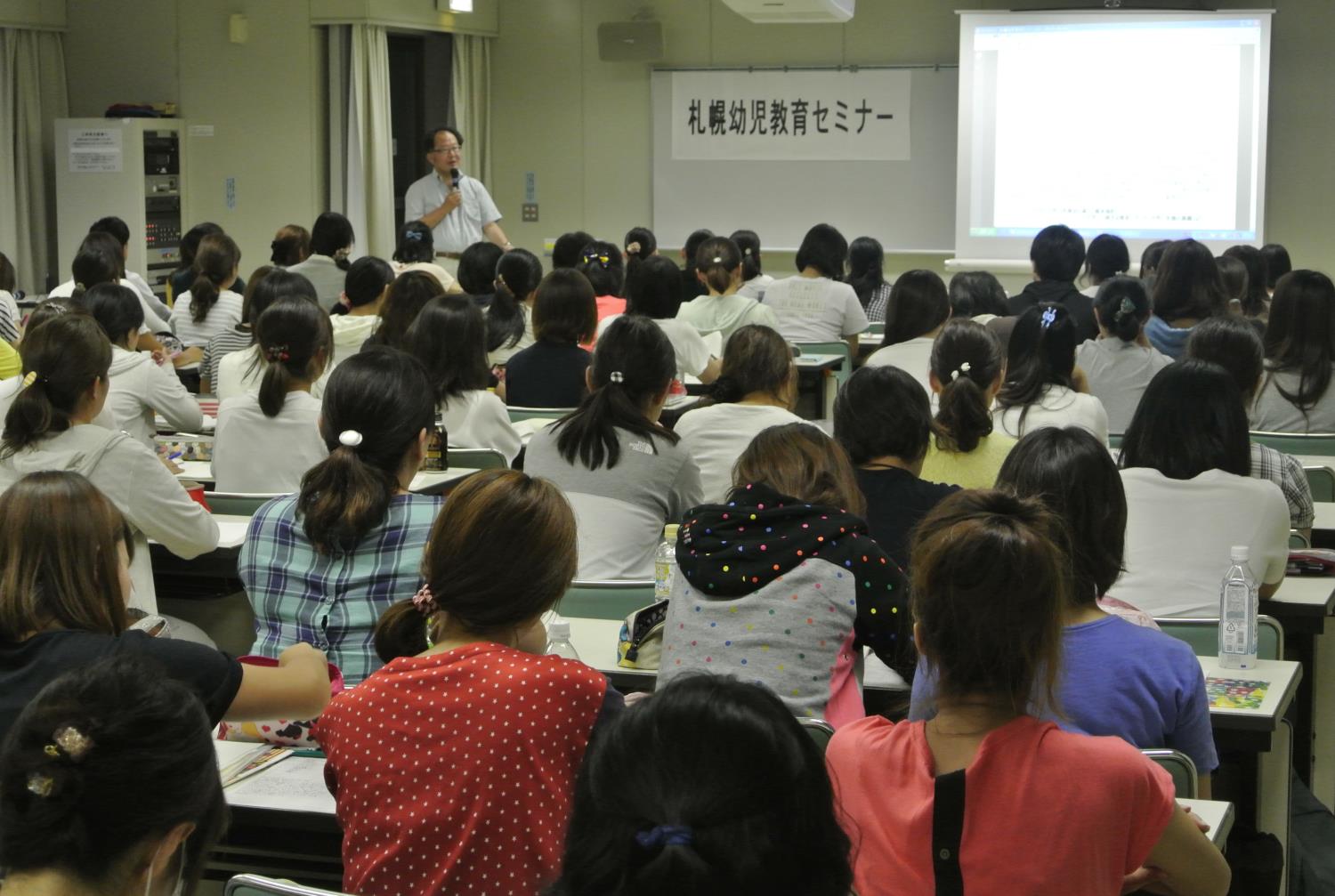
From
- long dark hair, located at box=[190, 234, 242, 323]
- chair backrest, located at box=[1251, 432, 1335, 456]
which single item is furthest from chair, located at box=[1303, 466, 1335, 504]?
long dark hair, located at box=[190, 234, 242, 323]

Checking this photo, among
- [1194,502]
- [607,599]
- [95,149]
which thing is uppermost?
[95,149]

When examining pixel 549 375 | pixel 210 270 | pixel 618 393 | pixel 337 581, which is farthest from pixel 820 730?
pixel 210 270

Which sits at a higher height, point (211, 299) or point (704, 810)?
point (211, 299)

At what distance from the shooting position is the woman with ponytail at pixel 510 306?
6383 millimetres

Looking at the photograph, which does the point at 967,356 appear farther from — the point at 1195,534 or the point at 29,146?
the point at 29,146

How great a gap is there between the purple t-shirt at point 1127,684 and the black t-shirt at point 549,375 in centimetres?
337

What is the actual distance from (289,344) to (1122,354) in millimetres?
2817

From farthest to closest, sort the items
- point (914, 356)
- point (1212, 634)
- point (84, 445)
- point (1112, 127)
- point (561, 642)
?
point (1112, 127), point (914, 356), point (84, 445), point (1212, 634), point (561, 642)

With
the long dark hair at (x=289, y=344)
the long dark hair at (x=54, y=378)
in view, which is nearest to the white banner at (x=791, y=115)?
the long dark hair at (x=289, y=344)

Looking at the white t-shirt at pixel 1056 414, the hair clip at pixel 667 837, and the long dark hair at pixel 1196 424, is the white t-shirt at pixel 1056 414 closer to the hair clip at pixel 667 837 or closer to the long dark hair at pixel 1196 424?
the long dark hair at pixel 1196 424

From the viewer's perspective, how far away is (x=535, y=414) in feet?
17.5

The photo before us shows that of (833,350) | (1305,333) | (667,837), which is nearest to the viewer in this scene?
(667,837)

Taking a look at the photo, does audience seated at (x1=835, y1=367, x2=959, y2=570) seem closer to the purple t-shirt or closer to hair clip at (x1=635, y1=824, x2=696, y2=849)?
the purple t-shirt

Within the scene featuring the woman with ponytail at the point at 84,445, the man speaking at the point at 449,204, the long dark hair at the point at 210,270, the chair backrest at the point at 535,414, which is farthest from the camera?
the man speaking at the point at 449,204
